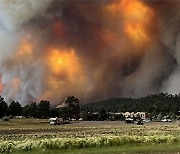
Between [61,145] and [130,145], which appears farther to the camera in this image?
[130,145]

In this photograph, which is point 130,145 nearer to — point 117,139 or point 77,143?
point 117,139

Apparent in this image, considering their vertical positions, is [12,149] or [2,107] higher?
[2,107]

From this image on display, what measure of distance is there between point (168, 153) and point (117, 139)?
1169 centimetres

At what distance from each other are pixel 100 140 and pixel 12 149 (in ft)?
34.4

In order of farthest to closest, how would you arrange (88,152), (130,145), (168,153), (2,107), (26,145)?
(2,107)
(130,145)
(26,145)
(88,152)
(168,153)

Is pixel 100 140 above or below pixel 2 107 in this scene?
below

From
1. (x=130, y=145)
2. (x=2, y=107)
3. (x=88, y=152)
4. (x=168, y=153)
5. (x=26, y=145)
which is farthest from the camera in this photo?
(x=2, y=107)

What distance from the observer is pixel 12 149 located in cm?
3778

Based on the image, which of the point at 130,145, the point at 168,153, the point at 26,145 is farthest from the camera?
the point at 130,145

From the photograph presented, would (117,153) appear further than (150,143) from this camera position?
No

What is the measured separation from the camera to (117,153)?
34750 mm

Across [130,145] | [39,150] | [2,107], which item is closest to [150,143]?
[130,145]

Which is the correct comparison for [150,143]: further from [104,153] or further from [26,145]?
[26,145]

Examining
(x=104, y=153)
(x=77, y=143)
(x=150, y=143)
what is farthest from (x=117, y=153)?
(x=150, y=143)
